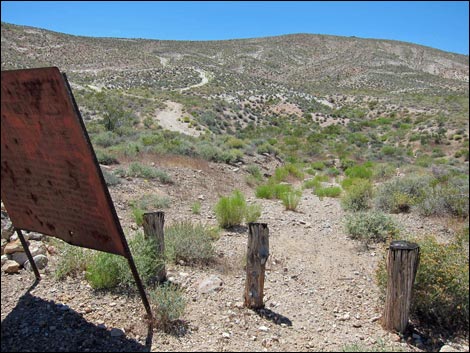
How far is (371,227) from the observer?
8.51 m

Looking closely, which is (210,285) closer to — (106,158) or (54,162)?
(54,162)

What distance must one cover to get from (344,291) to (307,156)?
19.9 metres

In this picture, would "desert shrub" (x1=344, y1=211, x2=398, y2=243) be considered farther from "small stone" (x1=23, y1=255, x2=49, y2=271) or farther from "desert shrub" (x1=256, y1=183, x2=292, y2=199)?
"small stone" (x1=23, y1=255, x2=49, y2=271)

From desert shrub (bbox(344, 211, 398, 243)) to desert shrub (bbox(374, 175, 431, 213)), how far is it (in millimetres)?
2193

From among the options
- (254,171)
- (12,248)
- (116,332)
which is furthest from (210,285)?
(254,171)

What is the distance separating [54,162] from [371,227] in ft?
22.2

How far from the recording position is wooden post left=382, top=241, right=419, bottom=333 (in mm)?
4500

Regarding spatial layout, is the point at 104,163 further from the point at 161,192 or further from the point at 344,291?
the point at 344,291

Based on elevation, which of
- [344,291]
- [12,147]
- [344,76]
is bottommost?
[344,291]

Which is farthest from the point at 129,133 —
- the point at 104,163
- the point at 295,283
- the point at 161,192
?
the point at 295,283

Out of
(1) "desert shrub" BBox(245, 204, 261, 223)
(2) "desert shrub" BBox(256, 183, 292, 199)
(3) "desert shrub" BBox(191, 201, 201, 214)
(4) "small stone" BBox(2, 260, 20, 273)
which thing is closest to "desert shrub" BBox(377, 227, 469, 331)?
(1) "desert shrub" BBox(245, 204, 261, 223)

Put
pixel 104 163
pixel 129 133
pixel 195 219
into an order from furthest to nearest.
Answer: pixel 129 133, pixel 104 163, pixel 195 219

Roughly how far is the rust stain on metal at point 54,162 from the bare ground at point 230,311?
990 millimetres

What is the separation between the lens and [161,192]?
11312 millimetres
